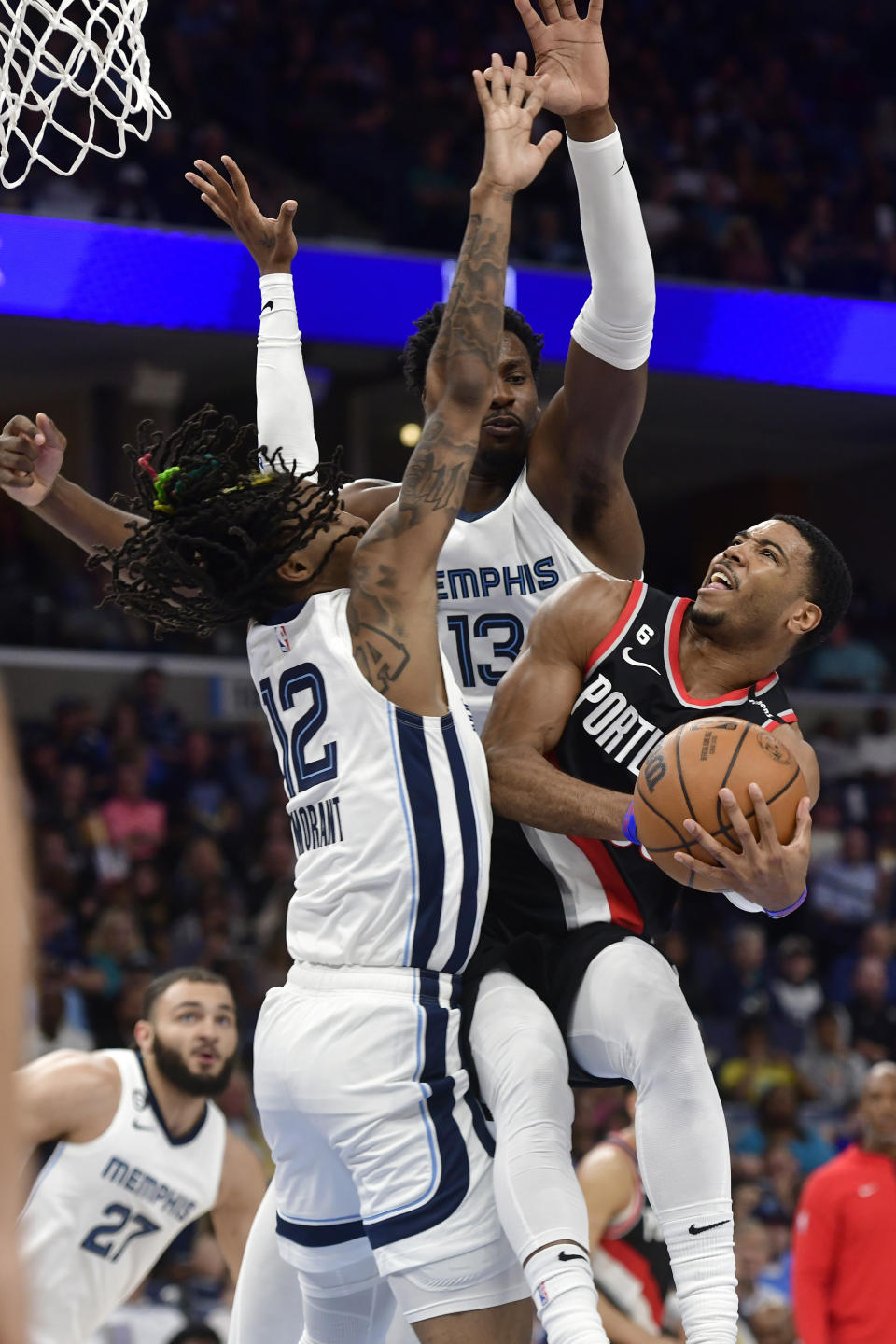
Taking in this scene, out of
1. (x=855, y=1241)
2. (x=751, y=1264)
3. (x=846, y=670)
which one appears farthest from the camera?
(x=846, y=670)

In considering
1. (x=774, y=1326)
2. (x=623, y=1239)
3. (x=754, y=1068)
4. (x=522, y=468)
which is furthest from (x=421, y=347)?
(x=754, y=1068)

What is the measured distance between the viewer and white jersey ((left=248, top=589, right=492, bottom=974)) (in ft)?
10.7

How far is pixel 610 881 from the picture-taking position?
3.66 metres

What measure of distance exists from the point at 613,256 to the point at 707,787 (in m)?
1.27

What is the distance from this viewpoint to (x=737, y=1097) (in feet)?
34.5

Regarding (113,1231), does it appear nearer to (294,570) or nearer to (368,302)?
(294,570)

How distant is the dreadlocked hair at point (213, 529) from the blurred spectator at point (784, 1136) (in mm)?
7263

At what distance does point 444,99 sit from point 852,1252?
10777 millimetres

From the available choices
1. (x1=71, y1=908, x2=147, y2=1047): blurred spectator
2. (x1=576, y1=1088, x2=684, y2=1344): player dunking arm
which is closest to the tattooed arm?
(x1=576, y1=1088, x2=684, y2=1344): player dunking arm

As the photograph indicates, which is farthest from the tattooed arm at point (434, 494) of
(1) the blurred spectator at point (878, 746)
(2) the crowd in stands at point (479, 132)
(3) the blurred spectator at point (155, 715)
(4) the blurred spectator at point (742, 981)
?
(1) the blurred spectator at point (878, 746)

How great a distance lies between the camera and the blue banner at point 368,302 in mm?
11086

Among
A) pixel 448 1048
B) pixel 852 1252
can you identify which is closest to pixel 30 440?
pixel 448 1048

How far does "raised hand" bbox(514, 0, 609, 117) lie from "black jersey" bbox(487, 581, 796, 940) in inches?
43.1

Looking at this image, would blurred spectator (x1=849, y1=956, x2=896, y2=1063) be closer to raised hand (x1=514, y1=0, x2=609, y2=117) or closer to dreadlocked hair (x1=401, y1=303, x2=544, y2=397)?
dreadlocked hair (x1=401, y1=303, x2=544, y2=397)
